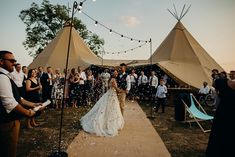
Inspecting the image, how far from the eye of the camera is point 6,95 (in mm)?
2379

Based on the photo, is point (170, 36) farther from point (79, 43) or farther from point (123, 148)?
point (123, 148)

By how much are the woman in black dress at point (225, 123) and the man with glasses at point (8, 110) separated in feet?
7.19

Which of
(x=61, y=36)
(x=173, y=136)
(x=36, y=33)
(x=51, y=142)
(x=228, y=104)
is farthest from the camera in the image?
(x=36, y=33)

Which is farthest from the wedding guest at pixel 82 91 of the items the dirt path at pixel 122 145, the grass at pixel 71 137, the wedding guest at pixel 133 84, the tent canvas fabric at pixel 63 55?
the dirt path at pixel 122 145

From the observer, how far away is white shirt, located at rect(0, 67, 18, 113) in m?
2.37

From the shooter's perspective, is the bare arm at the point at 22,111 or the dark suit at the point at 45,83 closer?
the bare arm at the point at 22,111

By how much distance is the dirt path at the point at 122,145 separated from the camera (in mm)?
4477

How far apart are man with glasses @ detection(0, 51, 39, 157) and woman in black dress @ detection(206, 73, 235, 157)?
2.19 metres

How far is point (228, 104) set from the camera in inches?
105

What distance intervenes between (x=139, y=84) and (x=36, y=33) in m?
24.8

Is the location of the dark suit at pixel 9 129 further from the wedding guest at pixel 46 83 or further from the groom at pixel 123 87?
the wedding guest at pixel 46 83

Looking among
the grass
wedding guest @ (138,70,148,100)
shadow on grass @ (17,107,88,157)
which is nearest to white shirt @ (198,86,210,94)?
wedding guest @ (138,70,148,100)

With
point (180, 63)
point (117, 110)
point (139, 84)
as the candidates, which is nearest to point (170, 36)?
point (180, 63)

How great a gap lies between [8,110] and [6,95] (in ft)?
0.54
